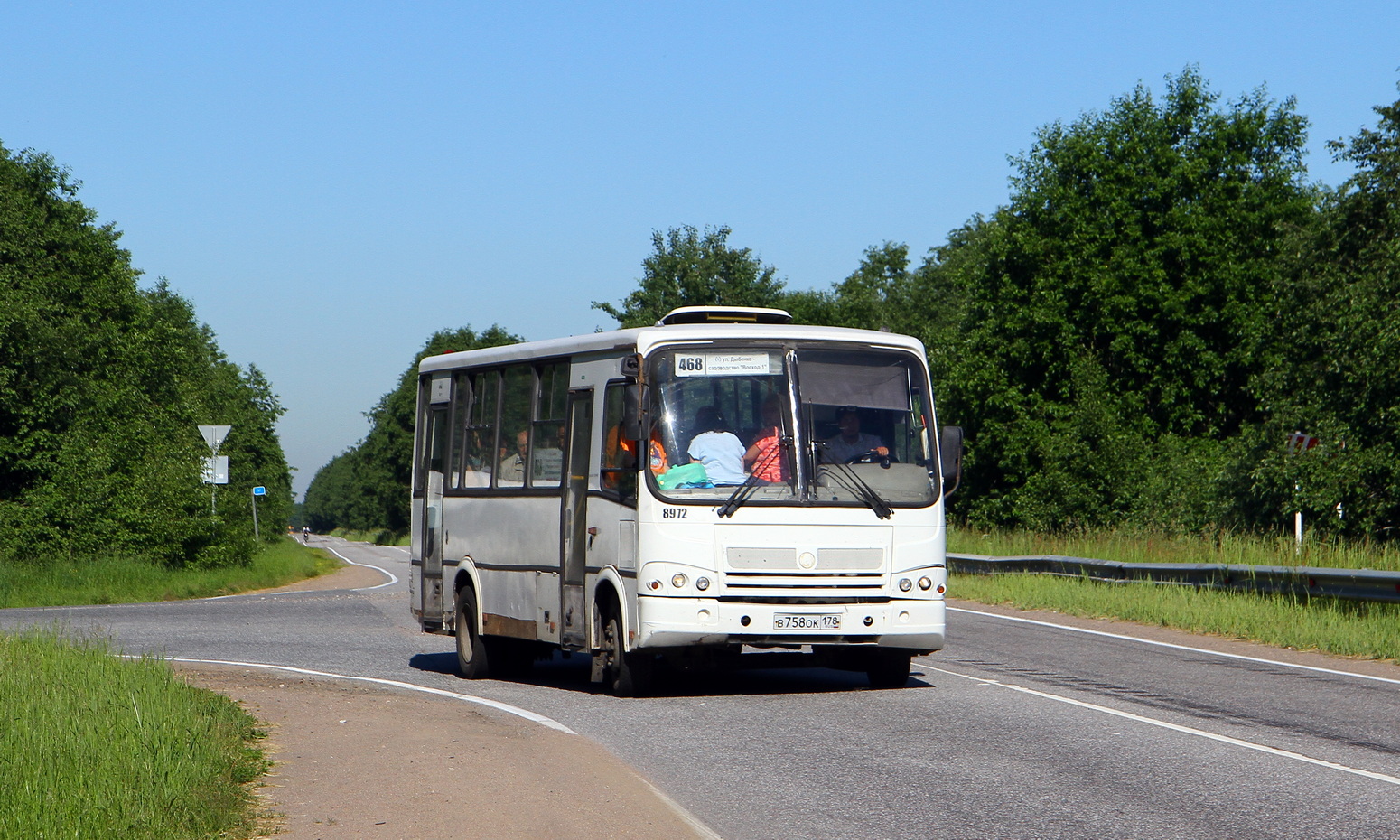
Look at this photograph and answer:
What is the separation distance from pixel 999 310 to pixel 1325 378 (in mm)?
20166

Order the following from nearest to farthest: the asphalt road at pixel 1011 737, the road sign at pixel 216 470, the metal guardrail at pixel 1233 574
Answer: the asphalt road at pixel 1011 737 → the metal guardrail at pixel 1233 574 → the road sign at pixel 216 470

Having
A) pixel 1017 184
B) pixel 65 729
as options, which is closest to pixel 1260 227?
pixel 1017 184

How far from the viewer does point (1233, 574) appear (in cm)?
2017

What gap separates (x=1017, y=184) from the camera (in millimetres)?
51156

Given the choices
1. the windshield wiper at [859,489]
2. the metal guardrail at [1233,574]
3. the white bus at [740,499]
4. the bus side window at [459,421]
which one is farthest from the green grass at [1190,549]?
the bus side window at [459,421]

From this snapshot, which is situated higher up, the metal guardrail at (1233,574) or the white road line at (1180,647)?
the metal guardrail at (1233,574)

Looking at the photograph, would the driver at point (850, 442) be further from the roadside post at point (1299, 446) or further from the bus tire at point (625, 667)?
the roadside post at point (1299, 446)

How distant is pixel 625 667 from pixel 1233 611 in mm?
9484

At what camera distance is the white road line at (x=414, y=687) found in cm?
1143

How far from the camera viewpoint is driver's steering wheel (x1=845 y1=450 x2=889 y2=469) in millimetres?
12625

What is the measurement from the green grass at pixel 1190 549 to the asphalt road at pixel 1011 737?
3910 millimetres

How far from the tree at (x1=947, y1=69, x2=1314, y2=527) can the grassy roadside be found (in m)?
18.8

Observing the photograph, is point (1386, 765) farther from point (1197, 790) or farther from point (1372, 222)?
point (1372, 222)

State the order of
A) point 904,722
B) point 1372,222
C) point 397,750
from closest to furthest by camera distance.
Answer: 1. point 397,750
2. point 904,722
3. point 1372,222
